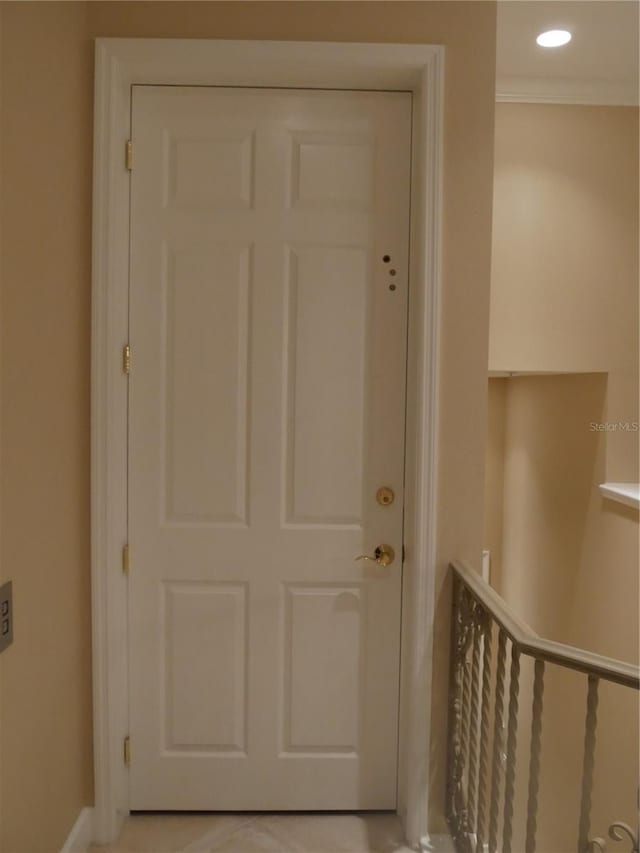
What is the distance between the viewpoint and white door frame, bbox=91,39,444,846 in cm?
188

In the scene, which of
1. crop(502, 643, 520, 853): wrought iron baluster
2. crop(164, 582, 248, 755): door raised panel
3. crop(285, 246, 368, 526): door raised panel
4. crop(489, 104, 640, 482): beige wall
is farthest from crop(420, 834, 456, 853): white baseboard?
crop(489, 104, 640, 482): beige wall

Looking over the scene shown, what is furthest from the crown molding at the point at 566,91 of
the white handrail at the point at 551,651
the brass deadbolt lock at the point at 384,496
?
the white handrail at the point at 551,651

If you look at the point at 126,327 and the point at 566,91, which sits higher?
the point at 566,91

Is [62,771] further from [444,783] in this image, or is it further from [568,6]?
[568,6]

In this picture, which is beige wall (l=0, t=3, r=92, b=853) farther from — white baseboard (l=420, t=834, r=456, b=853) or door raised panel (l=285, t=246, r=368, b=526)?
white baseboard (l=420, t=834, r=456, b=853)

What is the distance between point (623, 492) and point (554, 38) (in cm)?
195

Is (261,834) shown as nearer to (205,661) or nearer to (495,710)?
(205,661)

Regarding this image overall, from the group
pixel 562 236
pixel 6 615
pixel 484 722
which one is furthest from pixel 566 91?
pixel 6 615

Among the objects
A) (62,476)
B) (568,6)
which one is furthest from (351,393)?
(568,6)

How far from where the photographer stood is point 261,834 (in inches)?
78.2

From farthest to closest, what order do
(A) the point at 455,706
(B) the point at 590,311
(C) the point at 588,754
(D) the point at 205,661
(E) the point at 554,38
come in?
(B) the point at 590,311 < (E) the point at 554,38 < (D) the point at 205,661 < (A) the point at 455,706 < (C) the point at 588,754

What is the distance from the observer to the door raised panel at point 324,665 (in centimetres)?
205

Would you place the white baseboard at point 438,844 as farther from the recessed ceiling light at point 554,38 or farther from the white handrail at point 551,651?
the recessed ceiling light at point 554,38

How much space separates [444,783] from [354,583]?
679 mm
